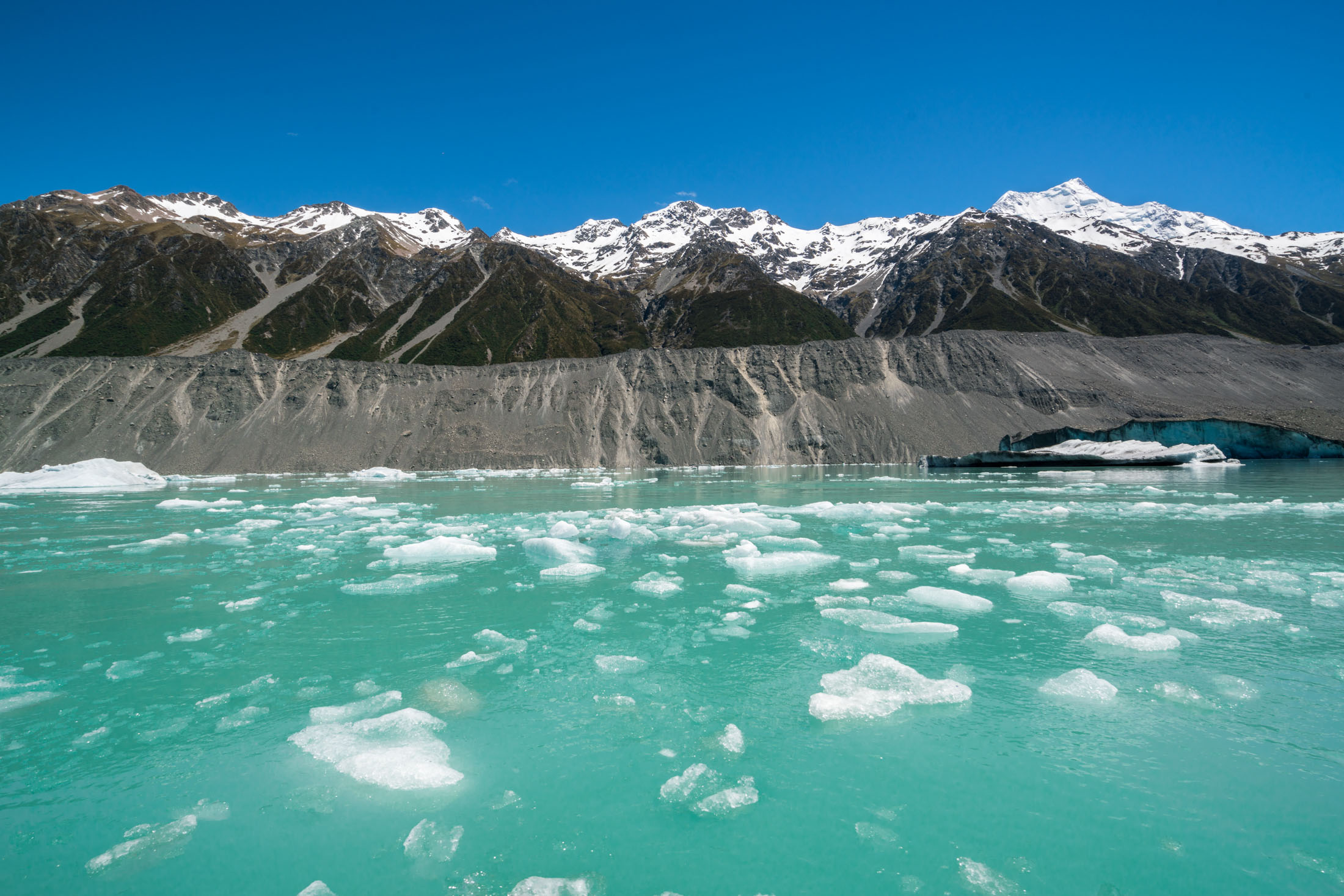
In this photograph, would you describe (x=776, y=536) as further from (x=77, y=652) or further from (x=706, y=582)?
(x=77, y=652)

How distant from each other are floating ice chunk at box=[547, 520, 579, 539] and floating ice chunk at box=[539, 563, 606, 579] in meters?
3.11

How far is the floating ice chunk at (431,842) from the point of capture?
A: 3391 millimetres

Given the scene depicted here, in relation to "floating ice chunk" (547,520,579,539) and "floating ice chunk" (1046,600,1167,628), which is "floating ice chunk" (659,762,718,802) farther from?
"floating ice chunk" (547,520,579,539)

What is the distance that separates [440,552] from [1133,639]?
11061 mm

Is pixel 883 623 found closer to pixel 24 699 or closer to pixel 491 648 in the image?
pixel 491 648

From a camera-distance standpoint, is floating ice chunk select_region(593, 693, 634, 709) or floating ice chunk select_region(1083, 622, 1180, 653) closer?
floating ice chunk select_region(593, 693, 634, 709)

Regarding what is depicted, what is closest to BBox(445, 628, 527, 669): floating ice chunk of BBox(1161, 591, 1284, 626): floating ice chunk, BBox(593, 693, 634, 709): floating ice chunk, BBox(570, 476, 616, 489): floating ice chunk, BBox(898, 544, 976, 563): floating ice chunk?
BBox(593, 693, 634, 709): floating ice chunk

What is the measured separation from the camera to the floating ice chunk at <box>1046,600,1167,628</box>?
717 centimetres

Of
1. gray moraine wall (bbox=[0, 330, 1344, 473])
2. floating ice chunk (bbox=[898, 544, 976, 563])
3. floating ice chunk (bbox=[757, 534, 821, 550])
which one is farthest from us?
gray moraine wall (bbox=[0, 330, 1344, 473])

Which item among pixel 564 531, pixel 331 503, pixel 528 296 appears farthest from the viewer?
pixel 528 296

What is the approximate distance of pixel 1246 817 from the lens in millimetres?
3561

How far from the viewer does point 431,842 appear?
3.52m

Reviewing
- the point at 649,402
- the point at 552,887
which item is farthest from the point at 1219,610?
the point at 649,402

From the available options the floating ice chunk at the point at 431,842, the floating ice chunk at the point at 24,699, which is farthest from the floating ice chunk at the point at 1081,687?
the floating ice chunk at the point at 24,699
